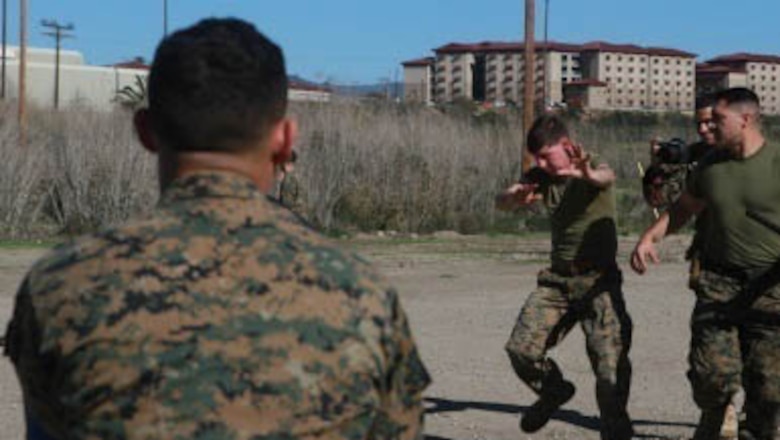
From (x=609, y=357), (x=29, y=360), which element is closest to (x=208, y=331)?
(x=29, y=360)

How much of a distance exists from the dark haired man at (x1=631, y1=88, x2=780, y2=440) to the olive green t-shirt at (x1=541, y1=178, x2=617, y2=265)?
0.73 m

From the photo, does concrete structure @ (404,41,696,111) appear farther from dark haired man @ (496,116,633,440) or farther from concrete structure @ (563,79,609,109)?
dark haired man @ (496,116,633,440)

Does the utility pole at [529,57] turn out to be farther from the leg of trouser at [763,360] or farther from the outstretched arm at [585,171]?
the leg of trouser at [763,360]

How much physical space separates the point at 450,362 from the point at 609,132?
25.0 m

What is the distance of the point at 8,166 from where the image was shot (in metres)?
24.6

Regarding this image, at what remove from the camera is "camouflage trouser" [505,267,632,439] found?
7.60 metres

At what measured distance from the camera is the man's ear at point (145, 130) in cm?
249

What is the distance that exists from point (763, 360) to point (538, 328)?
4.18 ft

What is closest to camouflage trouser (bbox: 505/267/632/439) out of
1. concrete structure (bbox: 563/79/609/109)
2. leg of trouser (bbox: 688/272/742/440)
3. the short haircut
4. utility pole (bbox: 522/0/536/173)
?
leg of trouser (bbox: 688/272/742/440)

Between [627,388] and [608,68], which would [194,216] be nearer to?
[627,388]

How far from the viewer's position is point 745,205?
269 inches

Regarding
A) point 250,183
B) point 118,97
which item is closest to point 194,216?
point 250,183

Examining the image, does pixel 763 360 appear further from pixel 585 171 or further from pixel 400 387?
pixel 400 387

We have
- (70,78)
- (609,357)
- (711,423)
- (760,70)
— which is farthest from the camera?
(760,70)
